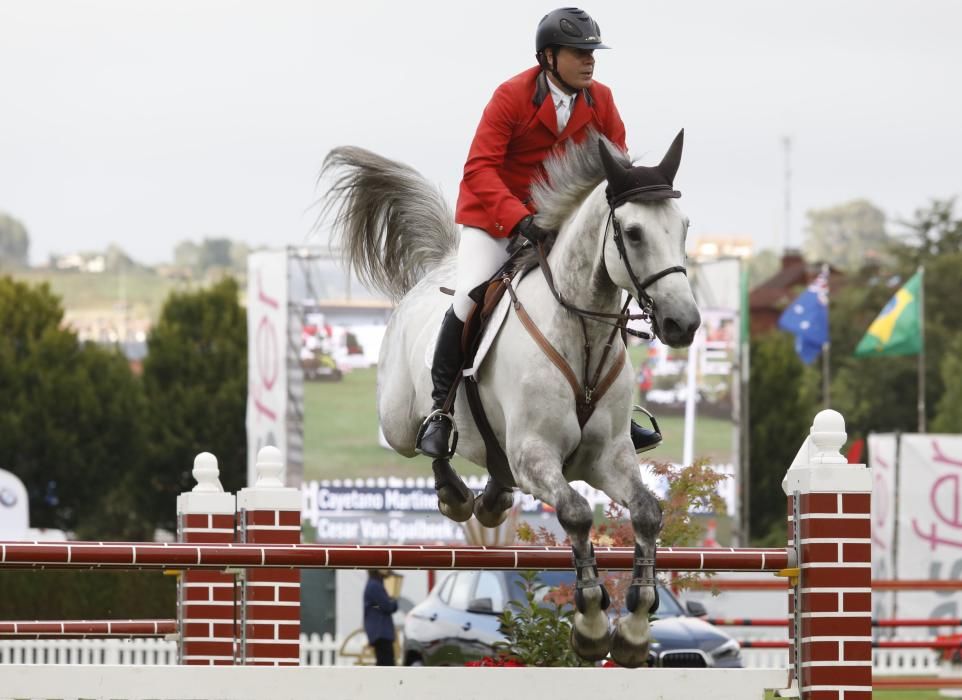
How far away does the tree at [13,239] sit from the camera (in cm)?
14038

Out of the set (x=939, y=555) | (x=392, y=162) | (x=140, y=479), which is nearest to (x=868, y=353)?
(x=939, y=555)

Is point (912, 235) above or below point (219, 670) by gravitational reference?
above

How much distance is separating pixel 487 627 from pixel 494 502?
5104 mm

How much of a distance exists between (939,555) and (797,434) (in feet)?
76.5

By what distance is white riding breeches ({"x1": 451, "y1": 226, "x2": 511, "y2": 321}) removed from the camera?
6.39 metres

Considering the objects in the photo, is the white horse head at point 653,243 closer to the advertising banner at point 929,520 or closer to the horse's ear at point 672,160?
the horse's ear at point 672,160

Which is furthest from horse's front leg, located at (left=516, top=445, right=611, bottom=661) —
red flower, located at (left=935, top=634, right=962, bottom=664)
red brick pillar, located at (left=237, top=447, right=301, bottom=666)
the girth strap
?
red flower, located at (left=935, top=634, right=962, bottom=664)

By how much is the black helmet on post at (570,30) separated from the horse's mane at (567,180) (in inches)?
12.6

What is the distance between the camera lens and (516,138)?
6.45 metres

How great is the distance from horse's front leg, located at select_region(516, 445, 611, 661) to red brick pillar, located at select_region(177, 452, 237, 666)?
3.57 metres

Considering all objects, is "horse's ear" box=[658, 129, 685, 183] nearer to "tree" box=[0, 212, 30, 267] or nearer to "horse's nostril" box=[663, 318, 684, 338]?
"horse's nostril" box=[663, 318, 684, 338]

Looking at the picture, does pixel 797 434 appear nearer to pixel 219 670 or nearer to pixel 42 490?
pixel 42 490

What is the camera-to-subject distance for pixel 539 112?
6.34 meters

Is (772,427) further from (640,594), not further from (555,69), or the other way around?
(640,594)
